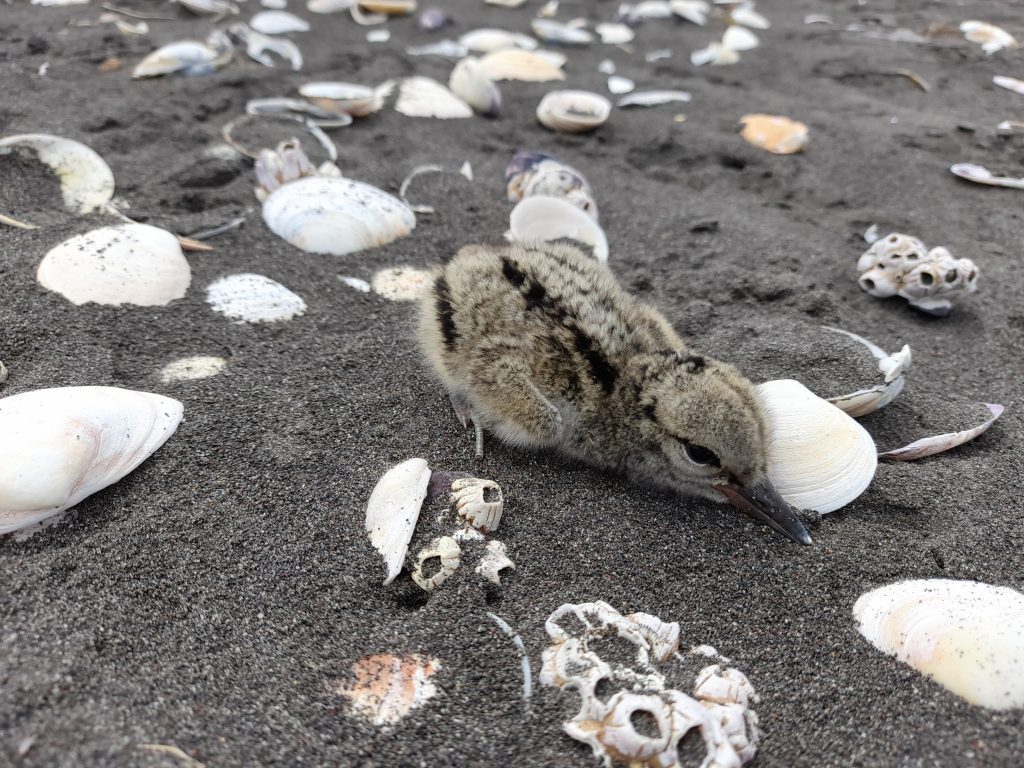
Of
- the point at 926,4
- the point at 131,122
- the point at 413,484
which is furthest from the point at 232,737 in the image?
the point at 926,4

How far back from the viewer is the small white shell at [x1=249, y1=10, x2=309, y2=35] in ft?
20.7

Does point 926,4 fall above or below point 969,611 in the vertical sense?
above

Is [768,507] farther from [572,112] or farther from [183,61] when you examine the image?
[183,61]

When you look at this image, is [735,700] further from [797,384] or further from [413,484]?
[797,384]

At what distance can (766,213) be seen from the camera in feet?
13.2

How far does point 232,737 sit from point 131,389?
4.54 feet

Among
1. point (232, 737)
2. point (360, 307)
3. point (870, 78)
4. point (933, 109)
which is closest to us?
point (232, 737)

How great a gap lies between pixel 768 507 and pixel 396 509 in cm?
116

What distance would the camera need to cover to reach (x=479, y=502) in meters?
2.00

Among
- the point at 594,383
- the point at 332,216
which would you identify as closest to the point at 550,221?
the point at 332,216

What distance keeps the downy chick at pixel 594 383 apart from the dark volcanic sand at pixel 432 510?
0.38ft

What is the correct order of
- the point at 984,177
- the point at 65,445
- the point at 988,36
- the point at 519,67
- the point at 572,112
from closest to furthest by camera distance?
1. the point at 65,445
2. the point at 984,177
3. the point at 572,112
4. the point at 519,67
5. the point at 988,36

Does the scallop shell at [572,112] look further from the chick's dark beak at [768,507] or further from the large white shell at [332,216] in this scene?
the chick's dark beak at [768,507]

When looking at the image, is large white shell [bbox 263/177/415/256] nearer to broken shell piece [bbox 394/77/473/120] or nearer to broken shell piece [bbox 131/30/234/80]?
broken shell piece [bbox 394/77/473/120]
